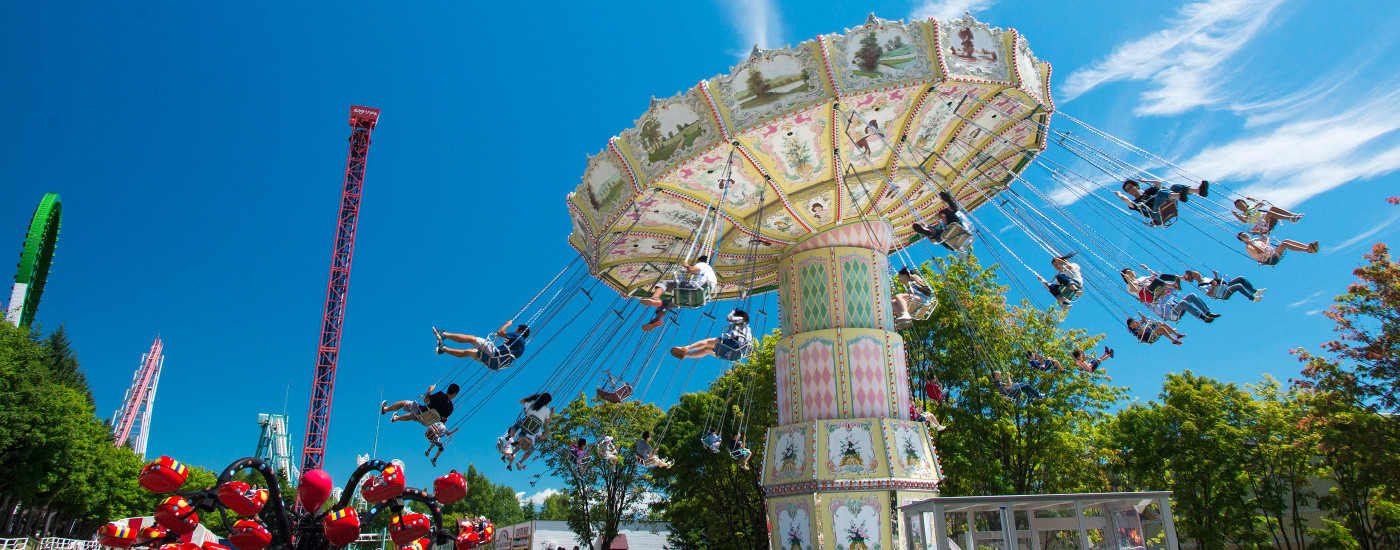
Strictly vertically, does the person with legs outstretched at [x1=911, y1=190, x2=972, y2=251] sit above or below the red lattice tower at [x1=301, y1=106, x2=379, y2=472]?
below

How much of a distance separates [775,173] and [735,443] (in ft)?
18.5

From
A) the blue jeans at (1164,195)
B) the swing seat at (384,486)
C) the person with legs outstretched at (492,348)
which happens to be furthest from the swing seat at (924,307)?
the swing seat at (384,486)

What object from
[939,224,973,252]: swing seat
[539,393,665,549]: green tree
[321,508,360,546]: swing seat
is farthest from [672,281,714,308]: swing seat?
[539,393,665,549]: green tree

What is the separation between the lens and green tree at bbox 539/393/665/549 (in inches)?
1105

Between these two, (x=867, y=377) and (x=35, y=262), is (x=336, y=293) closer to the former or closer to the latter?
(x=35, y=262)

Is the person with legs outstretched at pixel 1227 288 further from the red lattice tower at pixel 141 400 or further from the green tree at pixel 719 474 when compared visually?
the red lattice tower at pixel 141 400

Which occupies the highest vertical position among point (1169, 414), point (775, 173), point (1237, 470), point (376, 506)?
point (775, 173)

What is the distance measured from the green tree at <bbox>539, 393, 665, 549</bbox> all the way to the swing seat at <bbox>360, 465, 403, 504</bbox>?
2141cm

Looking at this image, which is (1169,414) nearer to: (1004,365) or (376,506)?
(1004,365)

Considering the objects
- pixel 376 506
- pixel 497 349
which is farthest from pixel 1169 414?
pixel 376 506

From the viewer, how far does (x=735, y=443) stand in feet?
49.8

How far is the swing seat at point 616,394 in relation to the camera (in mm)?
13531

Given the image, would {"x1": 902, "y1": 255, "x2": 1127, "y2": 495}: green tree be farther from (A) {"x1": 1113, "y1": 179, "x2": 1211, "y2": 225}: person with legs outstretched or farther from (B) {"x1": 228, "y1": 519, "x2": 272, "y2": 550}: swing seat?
(B) {"x1": 228, "y1": 519, "x2": 272, "y2": 550}: swing seat

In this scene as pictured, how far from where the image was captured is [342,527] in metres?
6.19
